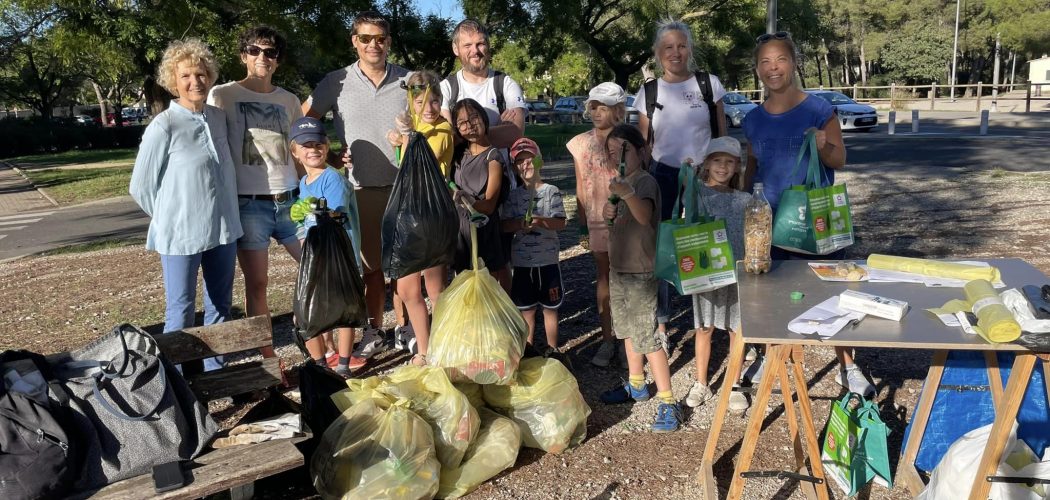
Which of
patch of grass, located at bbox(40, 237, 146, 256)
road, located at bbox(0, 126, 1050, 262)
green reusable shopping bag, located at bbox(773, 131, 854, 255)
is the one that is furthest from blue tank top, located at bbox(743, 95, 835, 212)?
road, located at bbox(0, 126, 1050, 262)

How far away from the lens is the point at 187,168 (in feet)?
12.2

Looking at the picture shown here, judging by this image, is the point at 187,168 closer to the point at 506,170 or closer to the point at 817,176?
the point at 506,170

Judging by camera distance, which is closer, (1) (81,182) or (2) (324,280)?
(2) (324,280)

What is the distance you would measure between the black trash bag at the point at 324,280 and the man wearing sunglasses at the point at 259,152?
16.7 inches

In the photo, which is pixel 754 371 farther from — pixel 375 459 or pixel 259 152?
pixel 259 152

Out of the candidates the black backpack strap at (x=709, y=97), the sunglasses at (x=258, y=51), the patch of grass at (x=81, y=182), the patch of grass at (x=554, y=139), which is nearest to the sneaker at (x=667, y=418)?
the black backpack strap at (x=709, y=97)

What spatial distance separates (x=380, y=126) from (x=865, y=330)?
110 inches

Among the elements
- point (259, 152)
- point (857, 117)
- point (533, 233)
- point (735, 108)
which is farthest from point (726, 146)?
point (735, 108)

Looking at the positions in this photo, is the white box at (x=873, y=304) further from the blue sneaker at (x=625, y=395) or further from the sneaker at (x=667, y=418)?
the blue sneaker at (x=625, y=395)

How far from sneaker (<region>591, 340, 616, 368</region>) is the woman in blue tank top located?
46.9 inches

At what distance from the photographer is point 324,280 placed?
379cm

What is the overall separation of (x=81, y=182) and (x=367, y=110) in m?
16.3

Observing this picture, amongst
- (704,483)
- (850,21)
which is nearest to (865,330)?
(704,483)

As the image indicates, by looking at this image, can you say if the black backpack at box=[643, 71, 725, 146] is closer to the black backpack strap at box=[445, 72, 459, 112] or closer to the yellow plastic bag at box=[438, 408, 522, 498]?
the black backpack strap at box=[445, 72, 459, 112]
